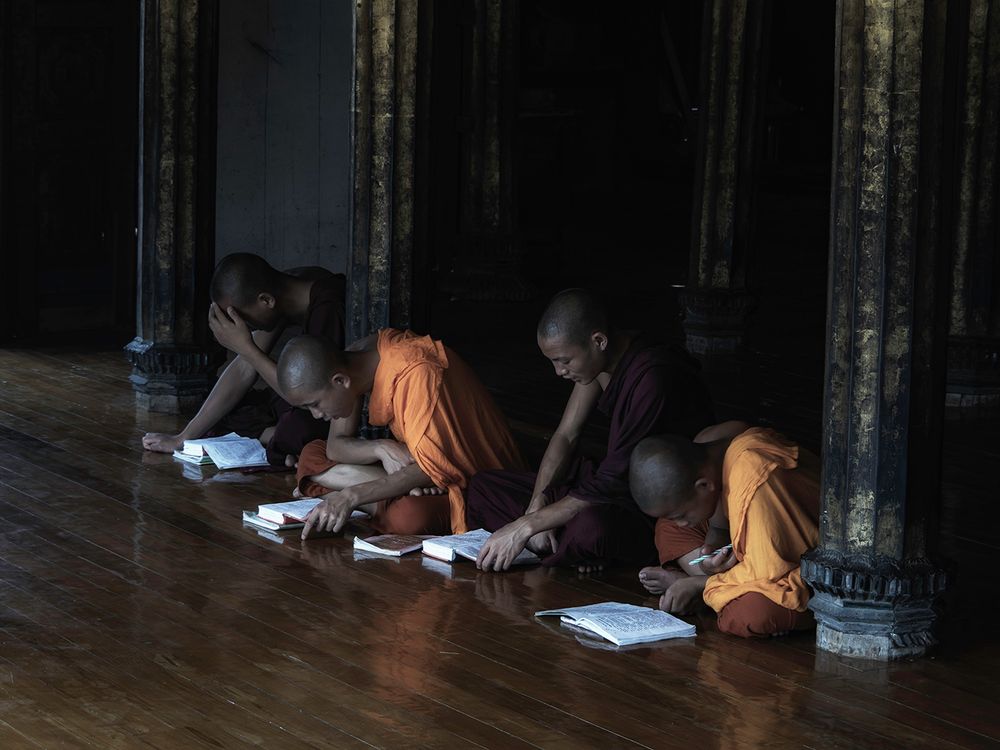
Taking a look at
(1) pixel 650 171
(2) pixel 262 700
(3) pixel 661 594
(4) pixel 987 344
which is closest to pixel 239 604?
(2) pixel 262 700

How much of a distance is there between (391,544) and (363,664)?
1152mm

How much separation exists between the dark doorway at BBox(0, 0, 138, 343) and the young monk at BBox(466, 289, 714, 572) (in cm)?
503

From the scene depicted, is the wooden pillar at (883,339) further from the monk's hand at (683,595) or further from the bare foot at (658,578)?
the bare foot at (658,578)

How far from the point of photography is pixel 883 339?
4.37 m

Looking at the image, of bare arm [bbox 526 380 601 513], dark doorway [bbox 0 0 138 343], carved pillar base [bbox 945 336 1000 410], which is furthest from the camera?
dark doorway [bbox 0 0 138 343]

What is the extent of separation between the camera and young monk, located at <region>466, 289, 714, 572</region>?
516 cm

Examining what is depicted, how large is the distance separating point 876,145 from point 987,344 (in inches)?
168

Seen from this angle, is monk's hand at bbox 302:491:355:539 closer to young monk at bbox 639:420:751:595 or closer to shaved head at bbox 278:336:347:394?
shaved head at bbox 278:336:347:394

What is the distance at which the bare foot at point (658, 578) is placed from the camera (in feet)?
16.3

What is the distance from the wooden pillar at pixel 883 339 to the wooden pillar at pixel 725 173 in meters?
4.89

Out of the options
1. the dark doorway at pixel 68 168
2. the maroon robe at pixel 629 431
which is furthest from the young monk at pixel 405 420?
the dark doorway at pixel 68 168

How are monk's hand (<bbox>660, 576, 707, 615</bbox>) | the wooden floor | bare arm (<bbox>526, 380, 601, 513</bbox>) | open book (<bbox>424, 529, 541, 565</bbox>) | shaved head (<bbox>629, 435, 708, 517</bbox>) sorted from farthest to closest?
bare arm (<bbox>526, 380, 601, 513</bbox>) < open book (<bbox>424, 529, 541, 565</bbox>) < monk's hand (<bbox>660, 576, 707, 615</bbox>) < shaved head (<bbox>629, 435, 708, 517</bbox>) < the wooden floor

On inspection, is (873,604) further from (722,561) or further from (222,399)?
(222,399)

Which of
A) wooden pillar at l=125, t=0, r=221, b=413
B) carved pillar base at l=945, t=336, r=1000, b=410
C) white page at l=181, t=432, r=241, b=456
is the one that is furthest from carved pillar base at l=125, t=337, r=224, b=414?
carved pillar base at l=945, t=336, r=1000, b=410
